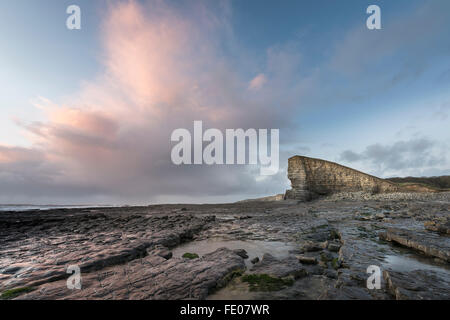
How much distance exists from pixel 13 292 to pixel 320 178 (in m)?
43.4

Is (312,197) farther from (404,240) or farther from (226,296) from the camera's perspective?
(226,296)

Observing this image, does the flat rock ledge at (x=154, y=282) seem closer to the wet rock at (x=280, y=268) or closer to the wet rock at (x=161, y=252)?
the wet rock at (x=280, y=268)

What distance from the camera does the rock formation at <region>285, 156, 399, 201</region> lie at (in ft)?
122

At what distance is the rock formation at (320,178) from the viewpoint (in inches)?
1459

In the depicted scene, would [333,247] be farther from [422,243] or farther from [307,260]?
[422,243]

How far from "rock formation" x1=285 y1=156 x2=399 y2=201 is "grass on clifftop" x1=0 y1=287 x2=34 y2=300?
3953 centimetres

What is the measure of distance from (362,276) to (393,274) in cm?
50

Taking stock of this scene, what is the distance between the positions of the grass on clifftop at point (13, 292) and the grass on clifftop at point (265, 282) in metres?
4.26

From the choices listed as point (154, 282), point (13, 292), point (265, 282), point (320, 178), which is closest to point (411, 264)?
point (265, 282)

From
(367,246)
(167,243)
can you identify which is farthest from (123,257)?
(367,246)

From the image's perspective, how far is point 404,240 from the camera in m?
5.88

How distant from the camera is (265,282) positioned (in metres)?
3.43

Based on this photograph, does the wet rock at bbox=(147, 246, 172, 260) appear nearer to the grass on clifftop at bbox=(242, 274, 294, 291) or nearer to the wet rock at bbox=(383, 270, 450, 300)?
the grass on clifftop at bbox=(242, 274, 294, 291)

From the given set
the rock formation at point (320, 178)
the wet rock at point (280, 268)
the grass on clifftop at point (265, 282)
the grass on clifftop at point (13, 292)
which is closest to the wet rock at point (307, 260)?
the wet rock at point (280, 268)
